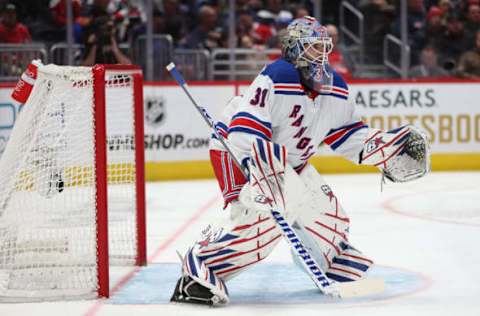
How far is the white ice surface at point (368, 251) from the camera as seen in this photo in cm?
357

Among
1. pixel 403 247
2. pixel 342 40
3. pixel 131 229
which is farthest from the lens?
pixel 342 40

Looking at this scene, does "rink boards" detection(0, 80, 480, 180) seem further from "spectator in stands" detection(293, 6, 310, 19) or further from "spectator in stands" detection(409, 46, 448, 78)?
"spectator in stands" detection(293, 6, 310, 19)

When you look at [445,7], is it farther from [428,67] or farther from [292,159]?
[292,159]

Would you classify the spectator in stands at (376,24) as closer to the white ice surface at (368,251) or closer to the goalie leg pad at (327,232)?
the white ice surface at (368,251)

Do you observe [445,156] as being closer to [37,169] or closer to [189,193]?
[189,193]

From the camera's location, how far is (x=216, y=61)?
8922 millimetres

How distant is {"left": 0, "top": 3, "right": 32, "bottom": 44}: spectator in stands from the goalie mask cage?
398cm

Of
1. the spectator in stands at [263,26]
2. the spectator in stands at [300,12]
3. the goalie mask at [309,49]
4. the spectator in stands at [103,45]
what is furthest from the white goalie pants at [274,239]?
the spectator in stands at [263,26]

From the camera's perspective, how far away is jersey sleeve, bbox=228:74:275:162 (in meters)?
3.50

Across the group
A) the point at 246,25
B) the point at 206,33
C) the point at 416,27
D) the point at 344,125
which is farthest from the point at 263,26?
the point at 344,125

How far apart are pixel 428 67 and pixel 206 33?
91.0 inches

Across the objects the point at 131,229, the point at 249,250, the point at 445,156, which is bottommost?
the point at 445,156

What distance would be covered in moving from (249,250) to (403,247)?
165 cm

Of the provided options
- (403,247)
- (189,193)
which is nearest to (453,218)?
(403,247)
